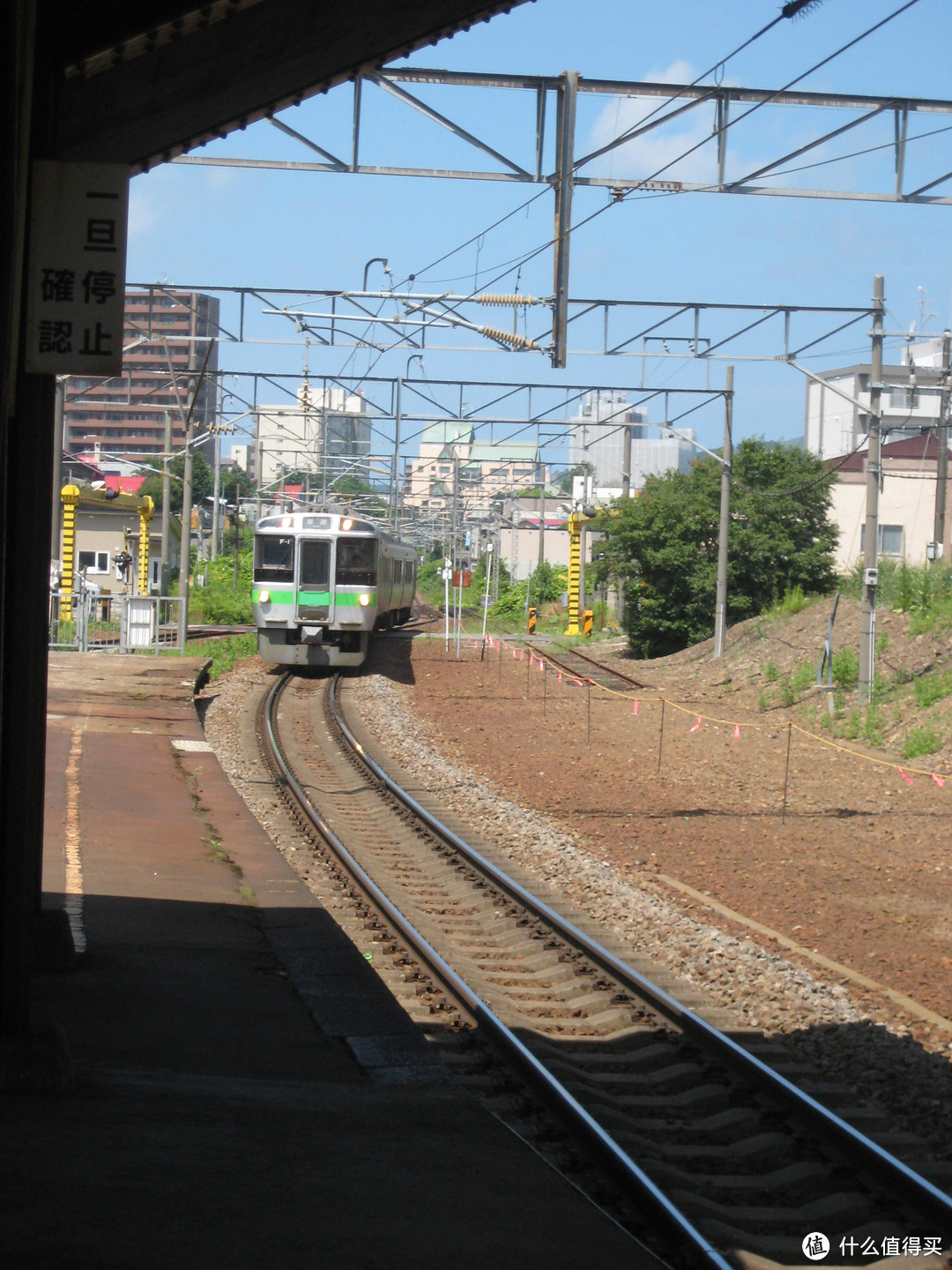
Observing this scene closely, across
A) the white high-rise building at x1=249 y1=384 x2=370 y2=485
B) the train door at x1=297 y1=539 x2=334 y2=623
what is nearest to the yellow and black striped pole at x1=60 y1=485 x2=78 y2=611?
the white high-rise building at x1=249 y1=384 x2=370 y2=485

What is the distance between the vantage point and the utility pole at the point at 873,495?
18375 mm

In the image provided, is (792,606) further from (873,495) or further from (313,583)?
(313,583)

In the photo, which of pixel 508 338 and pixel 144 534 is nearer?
pixel 508 338

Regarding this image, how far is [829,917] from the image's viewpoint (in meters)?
8.69

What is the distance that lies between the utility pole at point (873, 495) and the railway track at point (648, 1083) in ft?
33.0

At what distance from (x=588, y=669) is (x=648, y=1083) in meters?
22.7

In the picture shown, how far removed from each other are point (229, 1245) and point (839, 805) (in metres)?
10.6

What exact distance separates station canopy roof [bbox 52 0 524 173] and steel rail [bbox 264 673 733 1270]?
14.0ft

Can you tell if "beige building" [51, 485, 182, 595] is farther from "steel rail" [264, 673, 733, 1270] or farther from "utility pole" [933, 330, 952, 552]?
"steel rail" [264, 673, 733, 1270]

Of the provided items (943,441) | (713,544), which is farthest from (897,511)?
(943,441)

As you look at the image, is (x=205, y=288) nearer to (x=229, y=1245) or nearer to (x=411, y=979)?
(x=411, y=979)

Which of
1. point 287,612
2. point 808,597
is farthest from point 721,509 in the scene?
point 287,612

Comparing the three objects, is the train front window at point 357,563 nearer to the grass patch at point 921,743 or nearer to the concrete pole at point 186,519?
the concrete pole at point 186,519

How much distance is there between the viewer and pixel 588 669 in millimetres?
28406
